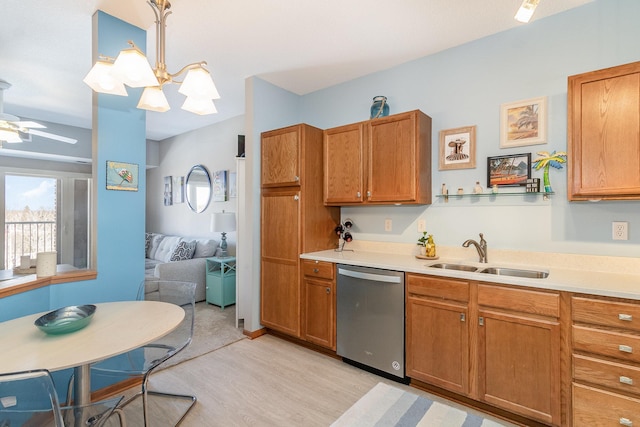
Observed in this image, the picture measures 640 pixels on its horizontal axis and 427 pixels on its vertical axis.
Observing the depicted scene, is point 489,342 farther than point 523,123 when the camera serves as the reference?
No

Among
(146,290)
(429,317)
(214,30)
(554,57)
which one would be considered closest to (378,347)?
(429,317)

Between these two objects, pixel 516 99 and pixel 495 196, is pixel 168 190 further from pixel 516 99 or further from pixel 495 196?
pixel 516 99

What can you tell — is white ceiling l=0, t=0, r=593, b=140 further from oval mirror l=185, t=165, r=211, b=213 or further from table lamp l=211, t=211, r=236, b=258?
oval mirror l=185, t=165, r=211, b=213

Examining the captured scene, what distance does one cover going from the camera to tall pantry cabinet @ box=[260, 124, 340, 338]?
2.95m

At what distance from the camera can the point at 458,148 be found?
2627 mm

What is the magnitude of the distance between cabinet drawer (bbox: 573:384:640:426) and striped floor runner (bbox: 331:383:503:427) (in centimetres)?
45

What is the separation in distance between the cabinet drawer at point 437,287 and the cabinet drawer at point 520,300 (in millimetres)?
104

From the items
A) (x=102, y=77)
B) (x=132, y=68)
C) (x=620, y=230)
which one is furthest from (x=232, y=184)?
(x=620, y=230)

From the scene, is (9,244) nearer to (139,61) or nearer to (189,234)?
(189,234)

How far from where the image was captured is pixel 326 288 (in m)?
2.76

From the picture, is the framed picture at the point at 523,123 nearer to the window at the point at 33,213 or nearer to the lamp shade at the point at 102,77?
the lamp shade at the point at 102,77

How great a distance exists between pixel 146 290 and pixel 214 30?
217 cm

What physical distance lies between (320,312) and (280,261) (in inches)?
26.1

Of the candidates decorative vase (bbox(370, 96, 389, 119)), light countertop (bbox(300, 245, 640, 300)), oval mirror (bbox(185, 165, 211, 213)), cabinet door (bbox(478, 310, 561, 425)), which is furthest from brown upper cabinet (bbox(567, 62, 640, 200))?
oval mirror (bbox(185, 165, 211, 213))
